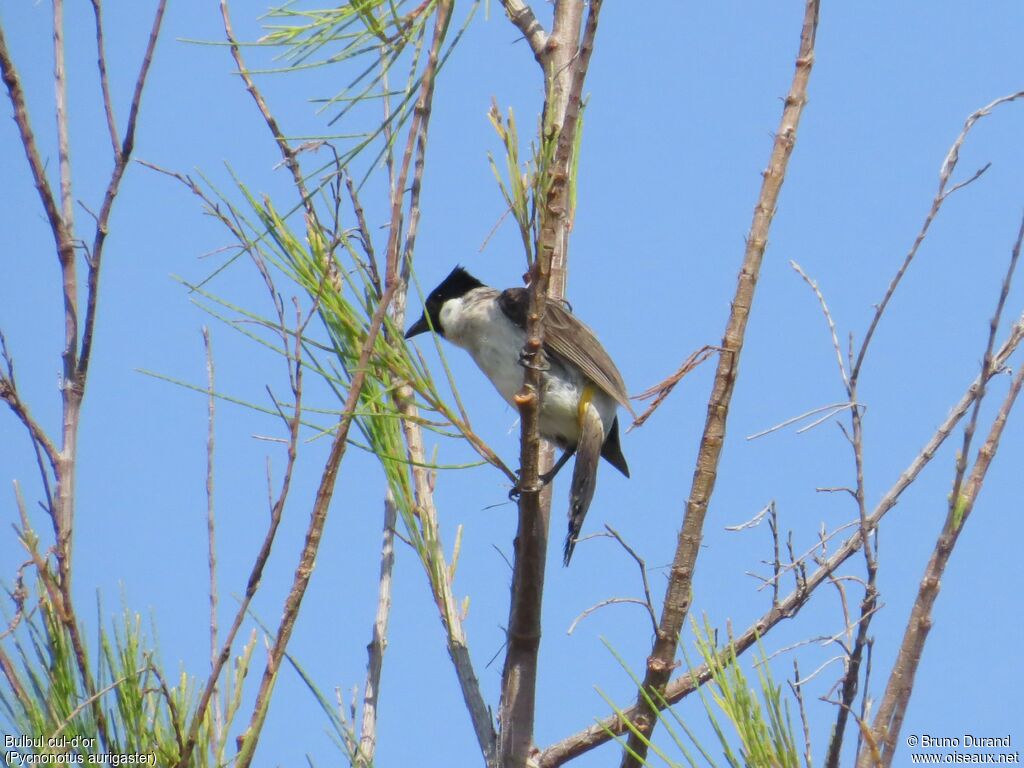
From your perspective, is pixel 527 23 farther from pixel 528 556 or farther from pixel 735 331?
pixel 528 556

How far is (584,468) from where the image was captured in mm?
3506

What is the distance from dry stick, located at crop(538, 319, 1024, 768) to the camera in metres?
2.04

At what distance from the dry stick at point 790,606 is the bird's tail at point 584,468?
784 mm

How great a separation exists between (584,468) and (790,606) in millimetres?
1162

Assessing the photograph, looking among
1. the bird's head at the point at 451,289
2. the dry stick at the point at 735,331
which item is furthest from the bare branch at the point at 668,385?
the bird's head at the point at 451,289

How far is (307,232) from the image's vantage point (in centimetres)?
229

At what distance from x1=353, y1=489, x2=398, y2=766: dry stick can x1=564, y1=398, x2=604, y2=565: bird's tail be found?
1.92ft

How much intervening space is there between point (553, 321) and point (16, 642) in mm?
2004

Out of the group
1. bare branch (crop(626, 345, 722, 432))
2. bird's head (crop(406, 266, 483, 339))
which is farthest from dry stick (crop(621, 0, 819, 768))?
bird's head (crop(406, 266, 483, 339))

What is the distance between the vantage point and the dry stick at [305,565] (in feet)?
5.08

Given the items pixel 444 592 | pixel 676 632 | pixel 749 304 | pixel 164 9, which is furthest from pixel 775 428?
pixel 164 9

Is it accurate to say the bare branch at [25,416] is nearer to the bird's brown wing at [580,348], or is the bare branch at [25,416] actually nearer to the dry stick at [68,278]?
the dry stick at [68,278]

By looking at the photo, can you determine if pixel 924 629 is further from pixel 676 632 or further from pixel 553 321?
pixel 553 321

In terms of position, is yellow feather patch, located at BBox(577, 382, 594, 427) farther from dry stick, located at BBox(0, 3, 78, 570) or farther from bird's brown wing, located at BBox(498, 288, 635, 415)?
dry stick, located at BBox(0, 3, 78, 570)
